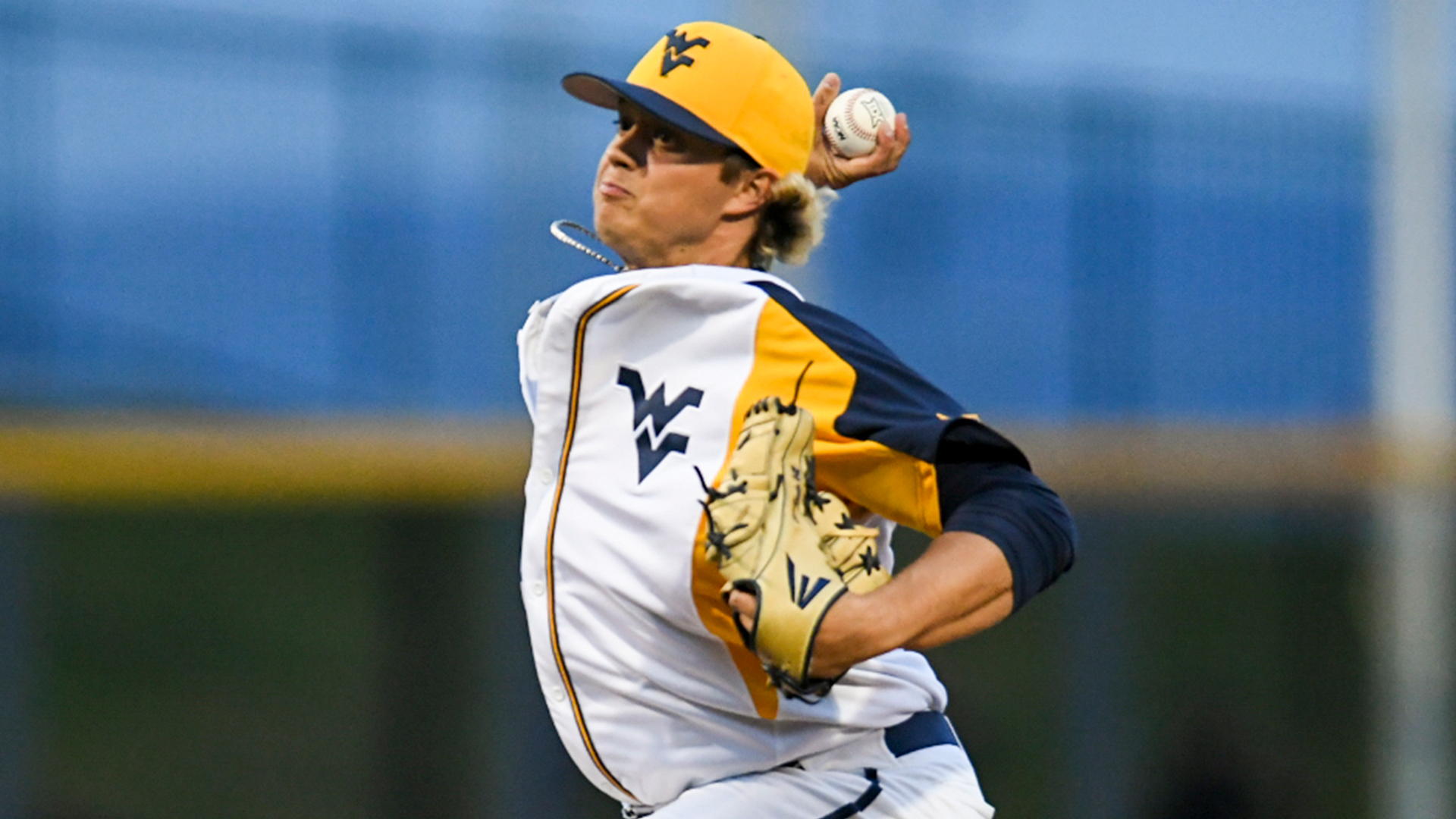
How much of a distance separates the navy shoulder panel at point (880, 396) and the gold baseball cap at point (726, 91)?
281 millimetres

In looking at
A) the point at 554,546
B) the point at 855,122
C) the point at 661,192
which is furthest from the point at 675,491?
the point at 855,122

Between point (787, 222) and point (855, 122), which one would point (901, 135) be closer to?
point (855, 122)

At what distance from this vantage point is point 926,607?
1.97m

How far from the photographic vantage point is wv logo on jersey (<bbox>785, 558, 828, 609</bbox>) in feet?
6.23

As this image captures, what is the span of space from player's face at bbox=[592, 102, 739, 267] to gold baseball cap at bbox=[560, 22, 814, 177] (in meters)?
0.04

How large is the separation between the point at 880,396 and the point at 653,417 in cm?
29

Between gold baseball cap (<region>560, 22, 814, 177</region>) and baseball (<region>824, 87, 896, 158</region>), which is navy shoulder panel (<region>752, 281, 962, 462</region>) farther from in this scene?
baseball (<region>824, 87, 896, 158</region>)

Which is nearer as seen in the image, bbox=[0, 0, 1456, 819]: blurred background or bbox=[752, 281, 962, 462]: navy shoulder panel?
bbox=[752, 281, 962, 462]: navy shoulder panel

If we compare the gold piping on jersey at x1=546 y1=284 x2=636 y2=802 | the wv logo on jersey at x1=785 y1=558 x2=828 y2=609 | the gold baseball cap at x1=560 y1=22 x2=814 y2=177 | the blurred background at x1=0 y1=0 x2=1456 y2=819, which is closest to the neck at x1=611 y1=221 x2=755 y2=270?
the gold baseball cap at x1=560 y1=22 x2=814 y2=177

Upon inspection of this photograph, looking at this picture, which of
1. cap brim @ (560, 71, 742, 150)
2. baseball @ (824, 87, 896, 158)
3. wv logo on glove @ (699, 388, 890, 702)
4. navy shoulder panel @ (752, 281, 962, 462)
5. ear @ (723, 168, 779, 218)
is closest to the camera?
wv logo on glove @ (699, 388, 890, 702)

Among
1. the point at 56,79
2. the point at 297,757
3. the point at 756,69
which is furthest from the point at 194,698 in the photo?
the point at 756,69

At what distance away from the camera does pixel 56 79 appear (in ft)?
24.3

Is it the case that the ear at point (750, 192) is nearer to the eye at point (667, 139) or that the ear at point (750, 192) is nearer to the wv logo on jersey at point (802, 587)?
the eye at point (667, 139)

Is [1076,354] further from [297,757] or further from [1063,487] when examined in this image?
[297,757]
